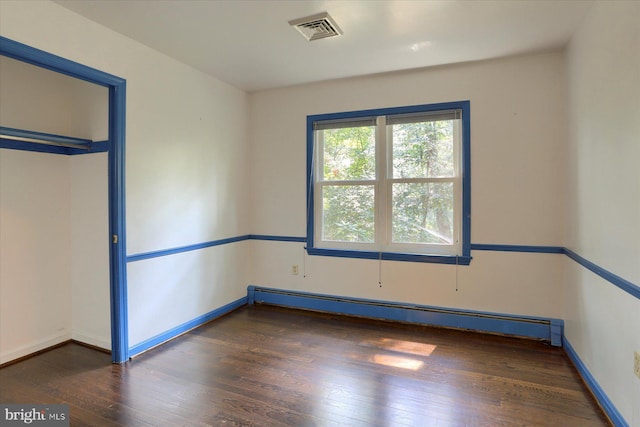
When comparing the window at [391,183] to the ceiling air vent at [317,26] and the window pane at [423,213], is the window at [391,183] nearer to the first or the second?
the window pane at [423,213]

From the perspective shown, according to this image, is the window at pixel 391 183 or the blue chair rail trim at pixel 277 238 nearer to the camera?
the window at pixel 391 183

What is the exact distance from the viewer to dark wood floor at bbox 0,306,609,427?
2.02 meters

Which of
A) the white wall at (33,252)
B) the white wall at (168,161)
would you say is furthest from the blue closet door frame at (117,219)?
the white wall at (33,252)

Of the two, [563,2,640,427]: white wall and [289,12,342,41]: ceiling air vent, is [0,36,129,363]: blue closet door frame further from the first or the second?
[563,2,640,427]: white wall

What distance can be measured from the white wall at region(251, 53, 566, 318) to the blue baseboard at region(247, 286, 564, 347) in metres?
0.07

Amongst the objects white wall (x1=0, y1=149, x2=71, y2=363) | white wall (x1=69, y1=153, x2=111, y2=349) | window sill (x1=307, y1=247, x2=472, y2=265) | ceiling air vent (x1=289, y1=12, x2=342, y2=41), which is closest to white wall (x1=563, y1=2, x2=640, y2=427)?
window sill (x1=307, y1=247, x2=472, y2=265)

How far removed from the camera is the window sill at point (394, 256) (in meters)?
3.32

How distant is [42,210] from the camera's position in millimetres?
2914

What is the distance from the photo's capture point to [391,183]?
141 inches

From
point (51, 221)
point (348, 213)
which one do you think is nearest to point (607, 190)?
point (348, 213)

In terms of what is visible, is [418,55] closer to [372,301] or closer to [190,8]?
[190,8]

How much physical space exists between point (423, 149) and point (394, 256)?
112 centimetres

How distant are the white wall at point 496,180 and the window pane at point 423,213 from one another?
240 mm

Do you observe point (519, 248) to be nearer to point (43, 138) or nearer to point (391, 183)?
point (391, 183)
